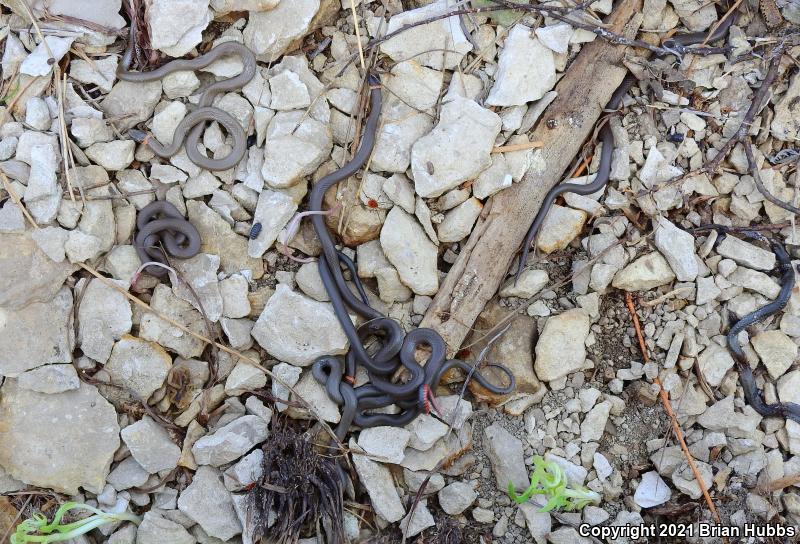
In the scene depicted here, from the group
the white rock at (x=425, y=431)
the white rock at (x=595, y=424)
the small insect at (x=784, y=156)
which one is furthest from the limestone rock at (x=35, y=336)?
the small insect at (x=784, y=156)

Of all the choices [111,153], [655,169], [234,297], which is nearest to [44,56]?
[111,153]

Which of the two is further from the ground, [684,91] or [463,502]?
[684,91]

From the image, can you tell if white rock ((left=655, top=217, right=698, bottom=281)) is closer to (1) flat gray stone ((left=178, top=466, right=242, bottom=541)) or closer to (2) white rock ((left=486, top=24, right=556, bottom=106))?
(2) white rock ((left=486, top=24, right=556, bottom=106))

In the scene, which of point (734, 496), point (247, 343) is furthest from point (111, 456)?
point (734, 496)

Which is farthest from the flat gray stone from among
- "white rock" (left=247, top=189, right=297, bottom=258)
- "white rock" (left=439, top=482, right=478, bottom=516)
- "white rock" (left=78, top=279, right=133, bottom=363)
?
"white rock" (left=247, top=189, right=297, bottom=258)

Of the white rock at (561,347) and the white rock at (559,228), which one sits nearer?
the white rock at (561,347)

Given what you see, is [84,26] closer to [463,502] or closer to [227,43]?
[227,43]

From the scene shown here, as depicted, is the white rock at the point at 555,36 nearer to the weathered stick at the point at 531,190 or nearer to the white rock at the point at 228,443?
the weathered stick at the point at 531,190
